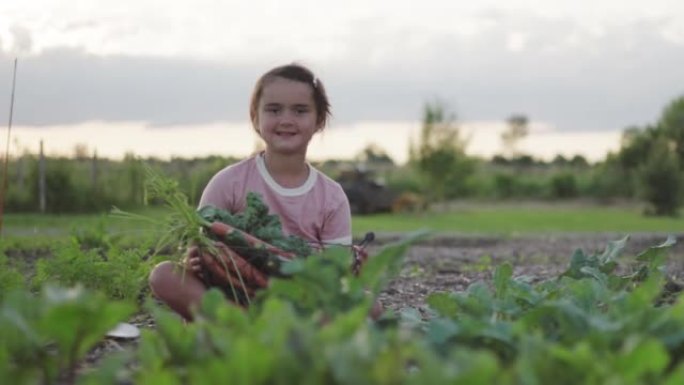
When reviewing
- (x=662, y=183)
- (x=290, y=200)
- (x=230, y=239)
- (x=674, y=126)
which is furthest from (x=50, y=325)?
(x=674, y=126)

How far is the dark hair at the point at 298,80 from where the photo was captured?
4.38 metres

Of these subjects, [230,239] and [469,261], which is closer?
[230,239]

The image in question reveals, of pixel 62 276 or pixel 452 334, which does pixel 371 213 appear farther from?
pixel 452 334

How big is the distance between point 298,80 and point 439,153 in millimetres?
26656

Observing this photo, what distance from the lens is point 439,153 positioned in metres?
30.8

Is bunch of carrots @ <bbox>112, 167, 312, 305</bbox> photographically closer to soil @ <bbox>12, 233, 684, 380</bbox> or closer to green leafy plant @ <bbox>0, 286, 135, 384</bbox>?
soil @ <bbox>12, 233, 684, 380</bbox>

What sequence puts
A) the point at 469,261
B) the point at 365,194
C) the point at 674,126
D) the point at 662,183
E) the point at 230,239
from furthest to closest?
1. the point at 674,126
2. the point at 662,183
3. the point at 365,194
4. the point at 469,261
5. the point at 230,239

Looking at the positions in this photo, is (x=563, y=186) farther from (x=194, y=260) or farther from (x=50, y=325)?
(x=50, y=325)

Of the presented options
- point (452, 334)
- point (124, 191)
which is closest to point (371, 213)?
point (124, 191)

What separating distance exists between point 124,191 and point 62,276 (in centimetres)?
1533

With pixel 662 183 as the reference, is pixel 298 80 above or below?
above

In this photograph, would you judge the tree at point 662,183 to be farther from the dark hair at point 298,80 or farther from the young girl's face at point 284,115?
the young girl's face at point 284,115

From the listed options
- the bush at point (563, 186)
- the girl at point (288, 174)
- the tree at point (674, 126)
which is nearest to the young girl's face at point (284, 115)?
the girl at point (288, 174)

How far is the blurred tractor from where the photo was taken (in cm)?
2611
